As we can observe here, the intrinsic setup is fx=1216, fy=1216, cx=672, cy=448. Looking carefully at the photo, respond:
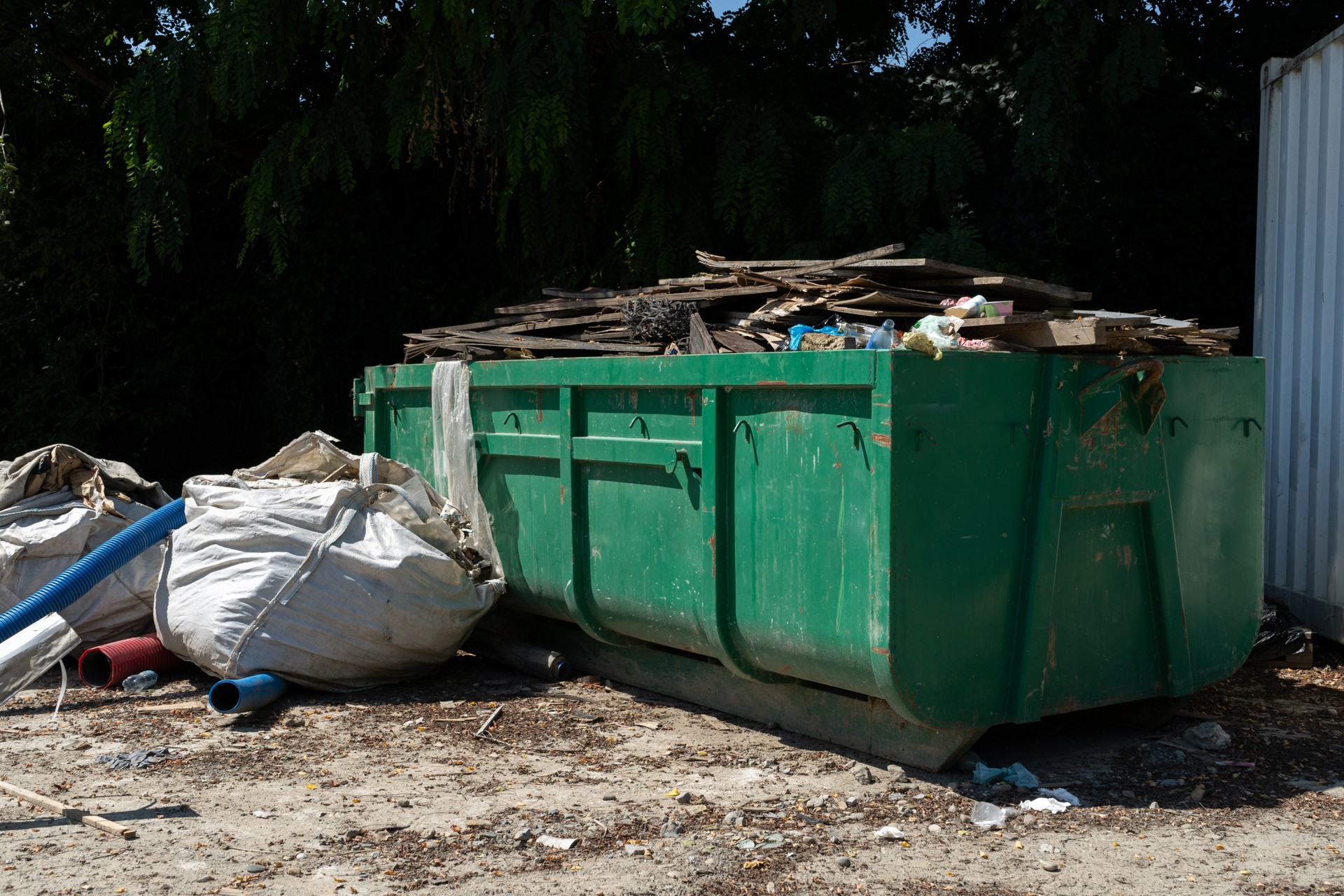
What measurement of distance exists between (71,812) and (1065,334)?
3.32 meters

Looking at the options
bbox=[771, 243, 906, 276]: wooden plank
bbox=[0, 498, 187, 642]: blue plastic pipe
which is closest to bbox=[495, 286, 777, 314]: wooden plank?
bbox=[771, 243, 906, 276]: wooden plank

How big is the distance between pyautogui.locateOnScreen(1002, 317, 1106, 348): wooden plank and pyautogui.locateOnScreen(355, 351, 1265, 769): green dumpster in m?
0.06

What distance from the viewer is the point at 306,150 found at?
750 centimetres

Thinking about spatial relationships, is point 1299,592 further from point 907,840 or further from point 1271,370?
point 907,840

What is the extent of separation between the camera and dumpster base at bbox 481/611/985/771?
398cm

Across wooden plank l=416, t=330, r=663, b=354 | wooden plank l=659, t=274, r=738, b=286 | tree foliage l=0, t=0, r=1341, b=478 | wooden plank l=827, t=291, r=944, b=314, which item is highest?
tree foliage l=0, t=0, r=1341, b=478

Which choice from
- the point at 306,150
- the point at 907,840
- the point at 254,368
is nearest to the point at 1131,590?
the point at 907,840

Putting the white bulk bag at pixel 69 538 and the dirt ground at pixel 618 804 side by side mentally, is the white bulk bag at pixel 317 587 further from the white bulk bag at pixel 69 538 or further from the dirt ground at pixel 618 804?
the white bulk bag at pixel 69 538

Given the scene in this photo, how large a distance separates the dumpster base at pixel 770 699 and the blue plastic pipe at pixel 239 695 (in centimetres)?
138

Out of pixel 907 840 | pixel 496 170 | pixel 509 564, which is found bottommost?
pixel 907 840

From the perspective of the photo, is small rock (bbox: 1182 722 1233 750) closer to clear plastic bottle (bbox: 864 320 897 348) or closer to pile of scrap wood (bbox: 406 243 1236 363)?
pile of scrap wood (bbox: 406 243 1236 363)

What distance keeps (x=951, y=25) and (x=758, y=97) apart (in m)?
1.99

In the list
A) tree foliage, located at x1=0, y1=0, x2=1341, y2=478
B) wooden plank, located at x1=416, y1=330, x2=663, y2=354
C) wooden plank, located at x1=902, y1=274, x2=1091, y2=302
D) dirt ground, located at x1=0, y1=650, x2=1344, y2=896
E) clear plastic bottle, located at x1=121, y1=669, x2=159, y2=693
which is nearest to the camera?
dirt ground, located at x1=0, y1=650, x2=1344, y2=896

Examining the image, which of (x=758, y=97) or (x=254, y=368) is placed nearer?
(x=758, y=97)
